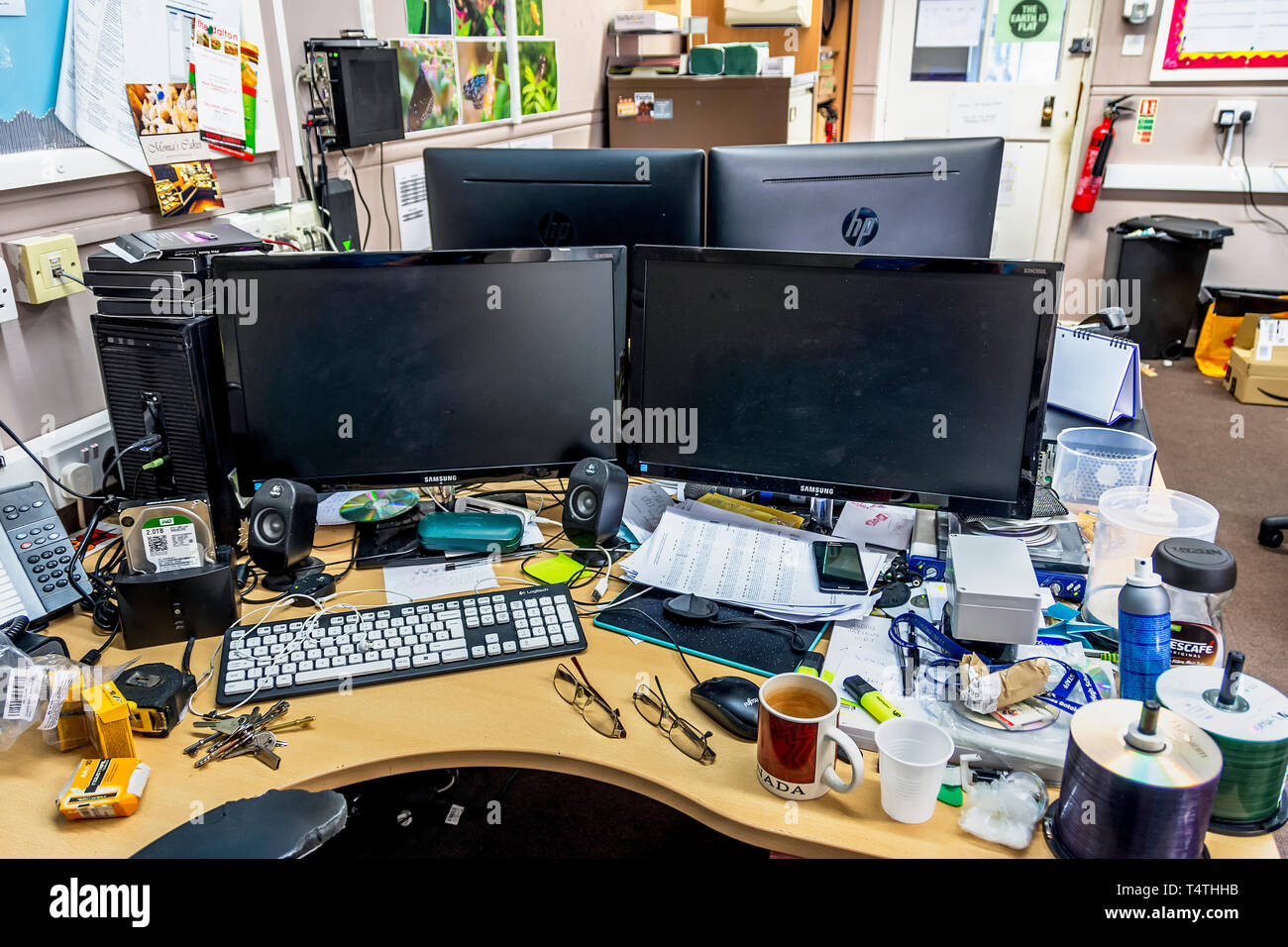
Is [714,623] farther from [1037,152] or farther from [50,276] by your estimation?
[1037,152]

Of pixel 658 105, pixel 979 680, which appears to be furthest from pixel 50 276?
pixel 658 105

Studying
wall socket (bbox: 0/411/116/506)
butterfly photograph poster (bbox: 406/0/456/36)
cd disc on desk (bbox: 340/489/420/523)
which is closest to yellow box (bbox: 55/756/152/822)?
cd disc on desk (bbox: 340/489/420/523)

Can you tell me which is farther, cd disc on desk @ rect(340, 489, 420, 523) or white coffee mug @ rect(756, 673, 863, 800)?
cd disc on desk @ rect(340, 489, 420, 523)

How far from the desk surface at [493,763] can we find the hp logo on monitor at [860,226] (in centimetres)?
84

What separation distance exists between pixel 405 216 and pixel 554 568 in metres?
1.71

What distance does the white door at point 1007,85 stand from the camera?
14.9 feet

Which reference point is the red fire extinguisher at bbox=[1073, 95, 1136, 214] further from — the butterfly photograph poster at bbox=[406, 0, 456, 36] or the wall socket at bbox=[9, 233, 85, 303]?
the wall socket at bbox=[9, 233, 85, 303]

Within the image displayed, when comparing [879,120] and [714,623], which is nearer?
[714,623]

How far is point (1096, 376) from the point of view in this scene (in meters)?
1.71

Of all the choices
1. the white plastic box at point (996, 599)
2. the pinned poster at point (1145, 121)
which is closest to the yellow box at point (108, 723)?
the white plastic box at point (996, 599)

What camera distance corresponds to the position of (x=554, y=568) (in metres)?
1.42
